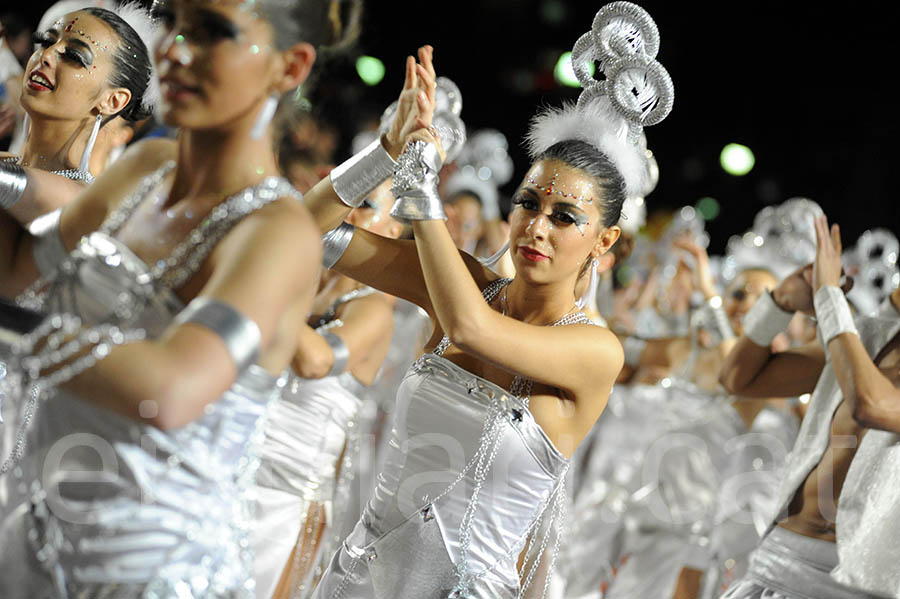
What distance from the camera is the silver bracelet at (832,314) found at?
3.22m

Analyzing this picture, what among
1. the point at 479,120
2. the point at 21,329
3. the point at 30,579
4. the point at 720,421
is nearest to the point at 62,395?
the point at 21,329

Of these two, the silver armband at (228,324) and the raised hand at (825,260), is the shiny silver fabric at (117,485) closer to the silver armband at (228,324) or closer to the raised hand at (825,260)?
the silver armband at (228,324)

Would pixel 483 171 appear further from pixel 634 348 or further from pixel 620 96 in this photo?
→ pixel 620 96

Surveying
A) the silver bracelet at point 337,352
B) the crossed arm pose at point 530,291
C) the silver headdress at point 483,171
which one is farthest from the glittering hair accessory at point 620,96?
the silver headdress at point 483,171

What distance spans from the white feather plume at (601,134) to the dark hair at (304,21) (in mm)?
978

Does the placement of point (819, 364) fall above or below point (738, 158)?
below

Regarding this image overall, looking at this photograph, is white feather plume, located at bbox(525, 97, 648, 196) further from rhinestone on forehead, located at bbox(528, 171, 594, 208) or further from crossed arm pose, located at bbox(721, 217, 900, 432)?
crossed arm pose, located at bbox(721, 217, 900, 432)

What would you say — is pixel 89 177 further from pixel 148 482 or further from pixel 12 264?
→ pixel 148 482

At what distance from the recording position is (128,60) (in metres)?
2.43

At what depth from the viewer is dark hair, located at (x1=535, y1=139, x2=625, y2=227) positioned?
2631mm

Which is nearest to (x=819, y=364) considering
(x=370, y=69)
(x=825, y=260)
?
(x=825, y=260)

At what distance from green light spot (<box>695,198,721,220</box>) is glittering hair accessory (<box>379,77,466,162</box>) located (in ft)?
26.2

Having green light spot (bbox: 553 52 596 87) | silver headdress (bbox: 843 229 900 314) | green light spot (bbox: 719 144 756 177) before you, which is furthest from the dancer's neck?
green light spot (bbox: 719 144 756 177)

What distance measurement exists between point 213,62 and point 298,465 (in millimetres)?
2494
